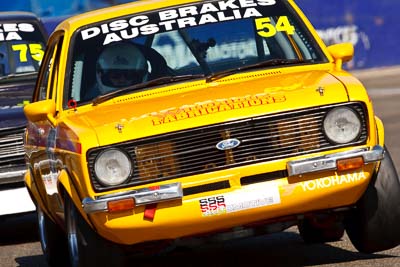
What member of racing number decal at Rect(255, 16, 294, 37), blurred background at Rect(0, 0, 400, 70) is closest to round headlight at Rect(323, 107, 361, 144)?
racing number decal at Rect(255, 16, 294, 37)

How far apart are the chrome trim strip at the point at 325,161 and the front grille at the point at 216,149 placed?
70 millimetres

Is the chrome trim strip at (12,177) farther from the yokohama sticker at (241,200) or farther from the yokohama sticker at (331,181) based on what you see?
the yokohama sticker at (331,181)

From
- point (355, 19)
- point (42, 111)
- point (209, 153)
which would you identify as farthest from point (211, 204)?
point (355, 19)

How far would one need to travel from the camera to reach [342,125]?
22.4 ft

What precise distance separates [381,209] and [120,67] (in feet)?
6.00

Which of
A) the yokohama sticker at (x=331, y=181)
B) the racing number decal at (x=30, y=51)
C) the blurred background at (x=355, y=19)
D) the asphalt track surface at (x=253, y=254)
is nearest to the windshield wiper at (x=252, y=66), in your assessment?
the asphalt track surface at (x=253, y=254)

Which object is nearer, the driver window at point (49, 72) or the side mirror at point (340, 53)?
the side mirror at point (340, 53)

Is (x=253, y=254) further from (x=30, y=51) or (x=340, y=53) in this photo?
(x=30, y=51)

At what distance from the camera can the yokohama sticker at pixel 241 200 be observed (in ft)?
21.9

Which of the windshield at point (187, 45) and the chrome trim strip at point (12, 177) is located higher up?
the windshield at point (187, 45)

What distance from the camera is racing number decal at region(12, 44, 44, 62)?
12625 mm

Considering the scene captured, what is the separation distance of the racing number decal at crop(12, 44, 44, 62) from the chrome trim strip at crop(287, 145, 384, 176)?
20.8 feet

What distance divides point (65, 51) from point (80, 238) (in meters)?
1.46

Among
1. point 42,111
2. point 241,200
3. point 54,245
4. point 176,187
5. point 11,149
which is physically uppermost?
point 42,111
